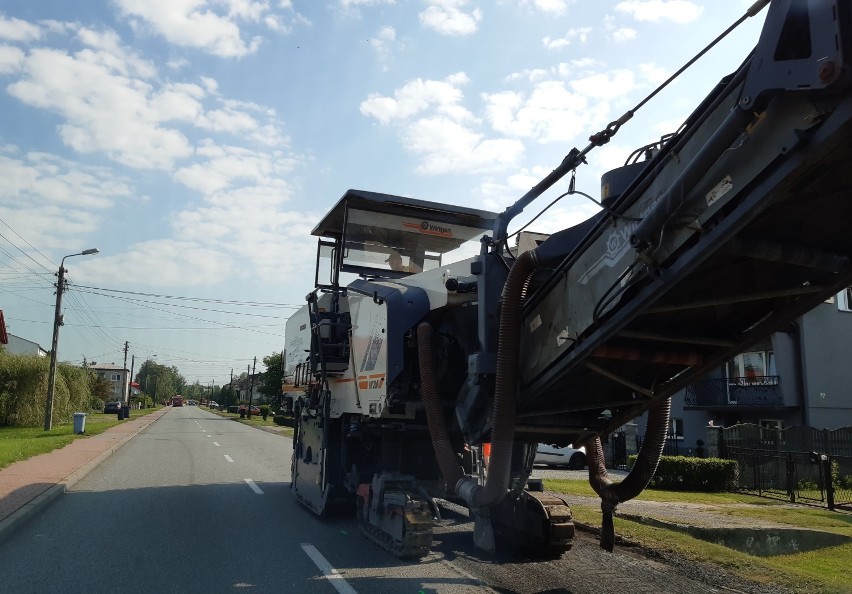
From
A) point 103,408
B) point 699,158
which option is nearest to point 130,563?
point 699,158

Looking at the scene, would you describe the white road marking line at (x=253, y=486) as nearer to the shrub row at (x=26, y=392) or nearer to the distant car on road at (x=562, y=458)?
the distant car on road at (x=562, y=458)

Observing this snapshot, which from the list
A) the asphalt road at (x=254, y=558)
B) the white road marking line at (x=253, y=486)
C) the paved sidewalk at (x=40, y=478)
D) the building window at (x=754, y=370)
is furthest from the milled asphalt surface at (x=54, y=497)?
the building window at (x=754, y=370)

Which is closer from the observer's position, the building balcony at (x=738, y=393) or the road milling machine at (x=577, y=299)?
the road milling machine at (x=577, y=299)

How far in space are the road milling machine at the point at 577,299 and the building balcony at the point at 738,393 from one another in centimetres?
2033

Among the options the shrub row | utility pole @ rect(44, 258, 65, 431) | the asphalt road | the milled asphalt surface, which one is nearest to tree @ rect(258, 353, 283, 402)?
the shrub row

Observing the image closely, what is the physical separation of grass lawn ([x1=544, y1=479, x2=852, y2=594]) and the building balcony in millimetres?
14413

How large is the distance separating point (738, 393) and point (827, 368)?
3612 mm

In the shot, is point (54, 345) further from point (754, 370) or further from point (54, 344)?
point (754, 370)

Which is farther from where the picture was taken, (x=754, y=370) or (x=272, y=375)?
(x=272, y=375)

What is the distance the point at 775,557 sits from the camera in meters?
8.62

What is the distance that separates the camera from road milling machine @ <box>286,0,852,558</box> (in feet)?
11.5

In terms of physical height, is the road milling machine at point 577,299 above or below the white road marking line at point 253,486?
above

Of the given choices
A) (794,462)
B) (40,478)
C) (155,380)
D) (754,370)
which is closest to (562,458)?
(794,462)

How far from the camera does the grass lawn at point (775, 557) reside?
652 cm
